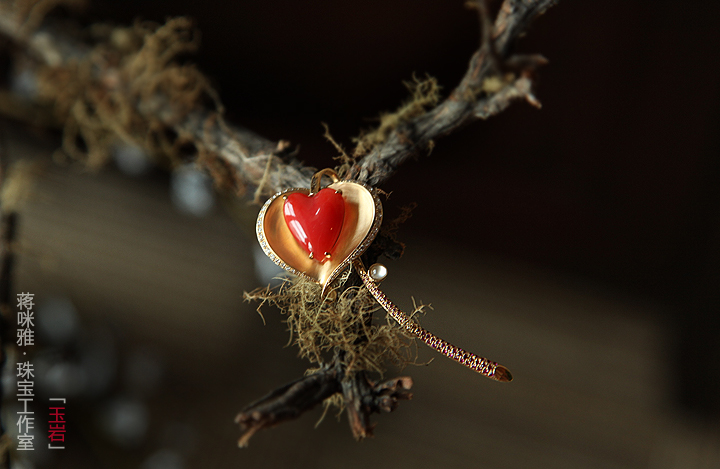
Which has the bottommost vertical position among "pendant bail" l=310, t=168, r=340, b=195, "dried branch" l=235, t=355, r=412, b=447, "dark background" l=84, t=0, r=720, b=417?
"dried branch" l=235, t=355, r=412, b=447

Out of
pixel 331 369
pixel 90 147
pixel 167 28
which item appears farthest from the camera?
pixel 90 147

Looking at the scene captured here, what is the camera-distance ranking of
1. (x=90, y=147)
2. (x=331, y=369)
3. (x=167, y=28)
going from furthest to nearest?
1. (x=90, y=147)
2. (x=167, y=28)
3. (x=331, y=369)

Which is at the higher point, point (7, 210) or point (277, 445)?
point (7, 210)

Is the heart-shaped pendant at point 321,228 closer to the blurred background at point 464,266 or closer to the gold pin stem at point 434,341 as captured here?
the gold pin stem at point 434,341

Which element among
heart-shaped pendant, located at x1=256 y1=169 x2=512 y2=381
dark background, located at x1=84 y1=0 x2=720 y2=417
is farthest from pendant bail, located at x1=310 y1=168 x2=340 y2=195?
dark background, located at x1=84 y1=0 x2=720 y2=417

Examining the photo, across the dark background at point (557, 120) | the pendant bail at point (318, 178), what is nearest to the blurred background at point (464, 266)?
the dark background at point (557, 120)

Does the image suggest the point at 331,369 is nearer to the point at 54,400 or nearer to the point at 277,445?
the point at 277,445

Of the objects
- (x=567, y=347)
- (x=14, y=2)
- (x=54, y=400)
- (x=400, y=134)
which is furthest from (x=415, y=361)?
(x=14, y=2)

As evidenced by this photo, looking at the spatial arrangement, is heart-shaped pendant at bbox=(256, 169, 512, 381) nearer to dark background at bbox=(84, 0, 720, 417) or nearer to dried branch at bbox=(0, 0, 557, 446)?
dried branch at bbox=(0, 0, 557, 446)
